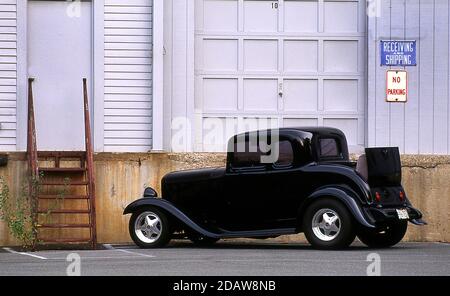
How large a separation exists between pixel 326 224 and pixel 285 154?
1296 millimetres

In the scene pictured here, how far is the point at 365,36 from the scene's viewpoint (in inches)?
791

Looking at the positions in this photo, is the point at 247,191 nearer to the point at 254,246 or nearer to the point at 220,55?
the point at 254,246

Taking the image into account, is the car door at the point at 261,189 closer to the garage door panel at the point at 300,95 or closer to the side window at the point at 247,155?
the side window at the point at 247,155

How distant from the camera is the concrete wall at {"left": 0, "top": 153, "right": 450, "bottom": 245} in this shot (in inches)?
757

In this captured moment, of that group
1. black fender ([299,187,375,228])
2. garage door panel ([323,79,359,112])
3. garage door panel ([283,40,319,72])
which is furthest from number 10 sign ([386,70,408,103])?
black fender ([299,187,375,228])

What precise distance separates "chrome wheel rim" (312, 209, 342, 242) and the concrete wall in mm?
3931

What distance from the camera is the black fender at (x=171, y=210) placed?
16.3 meters

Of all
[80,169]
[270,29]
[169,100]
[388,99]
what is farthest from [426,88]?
[80,169]

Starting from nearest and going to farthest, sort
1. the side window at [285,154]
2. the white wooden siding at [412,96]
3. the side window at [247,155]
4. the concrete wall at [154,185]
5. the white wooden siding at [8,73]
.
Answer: the side window at [285,154] < the side window at [247,155] < the concrete wall at [154,185] < the white wooden siding at [8,73] < the white wooden siding at [412,96]

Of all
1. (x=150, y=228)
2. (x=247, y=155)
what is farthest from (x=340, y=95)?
(x=150, y=228)

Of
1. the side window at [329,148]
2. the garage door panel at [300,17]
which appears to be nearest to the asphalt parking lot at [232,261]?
the side window at [329,148]

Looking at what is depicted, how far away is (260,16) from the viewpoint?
66.0 ft

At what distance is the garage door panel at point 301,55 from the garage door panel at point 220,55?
0.90 meters

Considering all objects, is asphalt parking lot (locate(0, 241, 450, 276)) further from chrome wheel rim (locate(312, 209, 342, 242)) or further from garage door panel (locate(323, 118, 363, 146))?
garage door panel (locate(323, 118, 363, 146))
